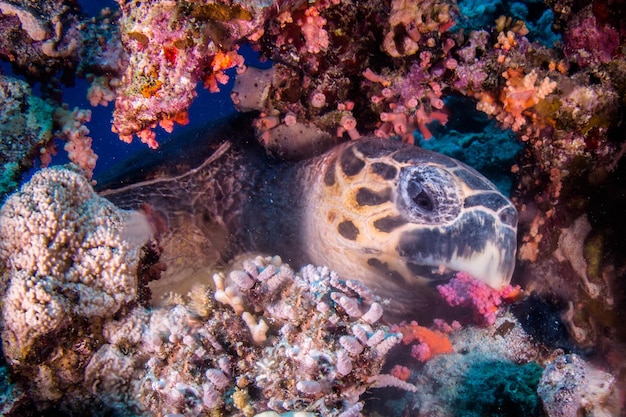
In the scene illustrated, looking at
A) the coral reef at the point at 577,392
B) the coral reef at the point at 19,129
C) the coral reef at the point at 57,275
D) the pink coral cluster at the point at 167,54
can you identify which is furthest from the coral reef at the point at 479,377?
the coral reef at the point at 19,129

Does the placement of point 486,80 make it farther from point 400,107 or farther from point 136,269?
point 136,269

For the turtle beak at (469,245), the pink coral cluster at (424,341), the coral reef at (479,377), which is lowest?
the coral reef at (479,377)

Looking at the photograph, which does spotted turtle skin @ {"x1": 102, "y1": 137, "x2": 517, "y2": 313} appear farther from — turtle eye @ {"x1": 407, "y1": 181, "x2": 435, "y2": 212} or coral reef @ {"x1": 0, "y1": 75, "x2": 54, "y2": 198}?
coral reef @ {"x1": 0, "y1": 75, "x2": 54, "y2": 198}

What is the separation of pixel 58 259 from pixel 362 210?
2.32 m

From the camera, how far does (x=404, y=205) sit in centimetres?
345

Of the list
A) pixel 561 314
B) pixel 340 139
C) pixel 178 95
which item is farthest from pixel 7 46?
pixel 561 314

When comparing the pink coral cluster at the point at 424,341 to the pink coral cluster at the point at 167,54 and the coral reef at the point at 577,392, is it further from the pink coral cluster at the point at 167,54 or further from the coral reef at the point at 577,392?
the pink coral cluster at the point at 167,54

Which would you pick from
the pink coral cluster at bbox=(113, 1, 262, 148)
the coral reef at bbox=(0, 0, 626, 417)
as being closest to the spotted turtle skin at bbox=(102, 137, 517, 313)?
the coral reef at bbox=(0, 0, 626, 417)

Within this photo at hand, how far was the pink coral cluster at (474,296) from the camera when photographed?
3326 millimetres

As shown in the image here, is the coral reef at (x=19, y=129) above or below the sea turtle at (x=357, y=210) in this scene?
above

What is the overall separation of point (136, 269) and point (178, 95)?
1241mm

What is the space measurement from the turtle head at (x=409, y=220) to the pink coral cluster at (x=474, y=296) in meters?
0.08

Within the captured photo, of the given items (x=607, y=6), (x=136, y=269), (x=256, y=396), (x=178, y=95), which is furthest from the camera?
(x=607, y=6)

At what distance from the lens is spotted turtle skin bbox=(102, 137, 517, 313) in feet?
11.2
